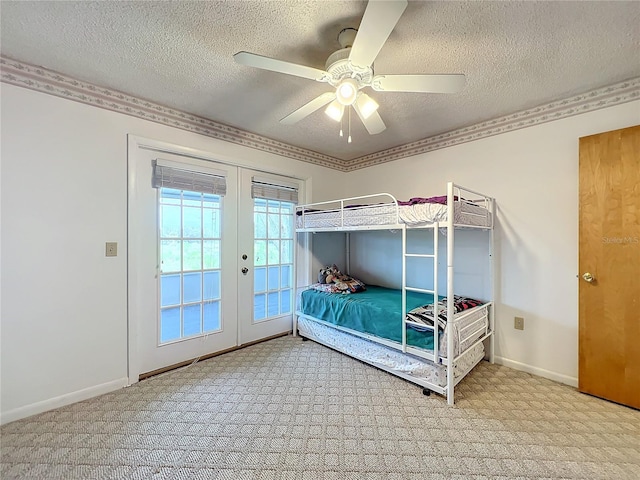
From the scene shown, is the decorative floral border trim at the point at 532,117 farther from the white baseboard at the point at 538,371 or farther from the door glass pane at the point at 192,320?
the door glass pane at the point at 192,320

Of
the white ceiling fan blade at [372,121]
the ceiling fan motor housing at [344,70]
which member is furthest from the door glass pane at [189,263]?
the ceiling fan motor housing at [344,70]

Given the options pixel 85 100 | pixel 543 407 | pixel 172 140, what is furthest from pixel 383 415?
pixel 85 100

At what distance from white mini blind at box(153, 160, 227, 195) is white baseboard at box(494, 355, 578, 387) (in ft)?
10.7

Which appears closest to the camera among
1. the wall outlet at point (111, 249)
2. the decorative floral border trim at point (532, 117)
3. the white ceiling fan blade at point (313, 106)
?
the white ceiling fan blade at point (313, 106)

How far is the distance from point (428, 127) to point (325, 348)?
264 centimetres

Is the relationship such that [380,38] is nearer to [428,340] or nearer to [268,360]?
[428,340]

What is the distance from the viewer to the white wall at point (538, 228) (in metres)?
2.22

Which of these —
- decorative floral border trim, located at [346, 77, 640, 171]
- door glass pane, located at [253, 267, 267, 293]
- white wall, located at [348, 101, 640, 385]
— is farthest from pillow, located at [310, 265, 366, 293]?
decorative floral border trim, located at [346, 77, 640, 171]

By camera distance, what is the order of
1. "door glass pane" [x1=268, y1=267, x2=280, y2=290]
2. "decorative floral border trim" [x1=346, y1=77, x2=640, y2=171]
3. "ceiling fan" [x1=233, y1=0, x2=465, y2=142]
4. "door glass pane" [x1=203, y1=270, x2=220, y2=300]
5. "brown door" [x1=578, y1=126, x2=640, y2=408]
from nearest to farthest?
"ceiling fan" [x1=233, y1=0, x2=465, y2=142]
"brown door" [x1=578, y1=126, x2=640, y2=408]
"decorative floral border trim" [x1=346, y1=77, x2=640, y2=171]
"door glass pane" [x1=203, y1=270, x2=220, y2=300]
"door glass pane" [x1=268, y1=267, x2=280, y2=290]

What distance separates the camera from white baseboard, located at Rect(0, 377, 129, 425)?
177 cm

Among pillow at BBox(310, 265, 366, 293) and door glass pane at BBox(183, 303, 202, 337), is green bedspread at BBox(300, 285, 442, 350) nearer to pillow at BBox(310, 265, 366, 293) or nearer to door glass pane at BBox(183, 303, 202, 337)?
pillow at BBox(310, 265, 366, 293)

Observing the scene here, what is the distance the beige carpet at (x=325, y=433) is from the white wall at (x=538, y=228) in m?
0.33

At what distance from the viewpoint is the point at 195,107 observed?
2424mm

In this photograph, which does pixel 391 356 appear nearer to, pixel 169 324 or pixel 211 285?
pixel 211 285
